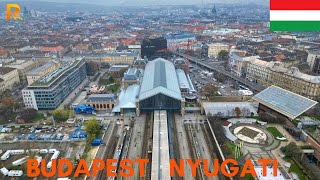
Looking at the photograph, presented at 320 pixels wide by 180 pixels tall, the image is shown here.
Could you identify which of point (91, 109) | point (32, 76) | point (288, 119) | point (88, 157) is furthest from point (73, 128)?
point (288, 119)

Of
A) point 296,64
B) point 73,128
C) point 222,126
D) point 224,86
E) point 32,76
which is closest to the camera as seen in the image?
point 222,126

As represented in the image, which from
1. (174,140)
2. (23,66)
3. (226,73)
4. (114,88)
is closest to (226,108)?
(174,140)

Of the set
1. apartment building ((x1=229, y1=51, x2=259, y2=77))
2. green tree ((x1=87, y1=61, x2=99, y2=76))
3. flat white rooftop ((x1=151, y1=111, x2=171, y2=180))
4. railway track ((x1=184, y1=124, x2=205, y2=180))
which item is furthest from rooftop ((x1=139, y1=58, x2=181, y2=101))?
apartment building ((x1=229, y1=51, x2=259, y2=77))

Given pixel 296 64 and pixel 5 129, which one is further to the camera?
pixel 296 64

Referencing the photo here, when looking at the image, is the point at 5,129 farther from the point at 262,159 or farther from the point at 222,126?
the point at 262,159

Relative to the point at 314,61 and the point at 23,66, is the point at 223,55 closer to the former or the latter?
the point at 314,61

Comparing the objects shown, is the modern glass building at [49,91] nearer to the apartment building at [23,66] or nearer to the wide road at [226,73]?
the apartment building at [23,66]
